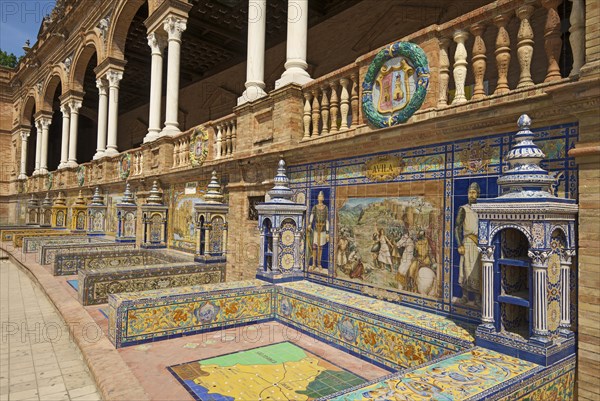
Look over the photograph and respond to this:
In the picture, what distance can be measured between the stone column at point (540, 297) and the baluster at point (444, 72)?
215cm

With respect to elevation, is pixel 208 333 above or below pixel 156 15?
below

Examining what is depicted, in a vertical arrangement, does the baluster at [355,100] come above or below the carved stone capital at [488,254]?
above

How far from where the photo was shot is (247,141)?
7992 millimetres

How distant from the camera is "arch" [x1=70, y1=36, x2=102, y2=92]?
1828 centimetres

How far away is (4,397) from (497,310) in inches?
199

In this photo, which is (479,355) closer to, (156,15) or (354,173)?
(354,173)

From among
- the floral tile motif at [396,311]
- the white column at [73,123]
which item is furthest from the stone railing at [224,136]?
the white column at [73,123]

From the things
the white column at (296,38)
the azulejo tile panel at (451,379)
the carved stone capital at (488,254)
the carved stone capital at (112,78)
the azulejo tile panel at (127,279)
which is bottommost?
the azulejo tile panel at (127,279)

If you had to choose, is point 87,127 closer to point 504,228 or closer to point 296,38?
point 296,38

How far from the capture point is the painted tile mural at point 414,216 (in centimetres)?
415

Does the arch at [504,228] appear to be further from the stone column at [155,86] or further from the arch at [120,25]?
the arch at [120,25]

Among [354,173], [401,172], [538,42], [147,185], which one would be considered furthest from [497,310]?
[147,185]

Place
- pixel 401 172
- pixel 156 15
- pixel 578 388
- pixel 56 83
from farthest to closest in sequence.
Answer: pixel 56 83 < pixel 156 15 < pixel 401 172 < pixel 578 388

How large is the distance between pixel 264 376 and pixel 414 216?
2.58 metres
